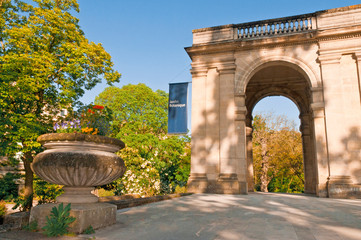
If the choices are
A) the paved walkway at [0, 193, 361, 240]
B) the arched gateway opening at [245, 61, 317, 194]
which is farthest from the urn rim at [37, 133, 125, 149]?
the arched gateway opening at [245, 61, 317, 194]

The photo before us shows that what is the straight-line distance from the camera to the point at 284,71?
55.6ft

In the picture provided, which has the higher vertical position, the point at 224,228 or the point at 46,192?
the point at 224,228

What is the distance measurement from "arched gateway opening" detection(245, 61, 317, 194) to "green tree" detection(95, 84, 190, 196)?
7340 millimetres

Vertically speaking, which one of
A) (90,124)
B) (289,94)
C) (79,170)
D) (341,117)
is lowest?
(79,170)

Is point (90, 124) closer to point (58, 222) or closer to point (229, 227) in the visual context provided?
point (58, 222)

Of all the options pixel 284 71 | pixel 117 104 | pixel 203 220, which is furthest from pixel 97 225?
pixel 117 104

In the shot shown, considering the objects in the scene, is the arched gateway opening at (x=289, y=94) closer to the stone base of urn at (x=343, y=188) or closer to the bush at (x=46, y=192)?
the stone base of urn at (x=343, y=188)

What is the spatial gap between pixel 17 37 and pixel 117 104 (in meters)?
16.6

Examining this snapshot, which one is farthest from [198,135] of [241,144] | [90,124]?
[90,124]

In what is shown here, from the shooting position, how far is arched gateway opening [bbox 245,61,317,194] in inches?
659

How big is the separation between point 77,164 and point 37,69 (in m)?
9.42

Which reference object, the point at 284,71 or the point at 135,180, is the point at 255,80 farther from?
the point at 135,180

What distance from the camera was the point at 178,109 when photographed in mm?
14055

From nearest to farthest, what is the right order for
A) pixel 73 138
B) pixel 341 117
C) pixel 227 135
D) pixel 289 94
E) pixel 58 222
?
pixel 58 222, pixel 73 138, pixel 341 117, pixel 227 135, pixel 289 94
